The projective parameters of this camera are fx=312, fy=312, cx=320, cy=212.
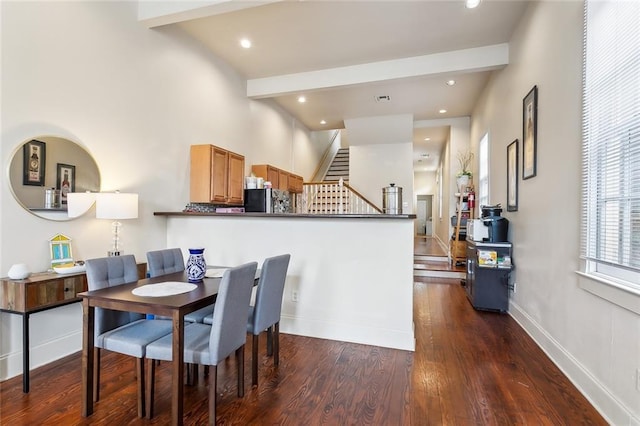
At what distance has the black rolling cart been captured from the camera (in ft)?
13.1

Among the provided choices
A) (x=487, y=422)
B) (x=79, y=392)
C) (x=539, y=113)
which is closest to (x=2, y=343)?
(x=79, y=392)

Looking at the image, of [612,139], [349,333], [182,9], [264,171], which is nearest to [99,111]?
[182,9]

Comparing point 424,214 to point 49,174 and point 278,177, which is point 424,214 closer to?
point 278,177

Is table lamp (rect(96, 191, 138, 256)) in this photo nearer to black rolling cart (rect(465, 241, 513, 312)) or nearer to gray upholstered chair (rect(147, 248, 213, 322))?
gray upholstered chair (rect(147, 248, 213, 322))

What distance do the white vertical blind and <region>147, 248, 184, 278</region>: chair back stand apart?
10.9 ft

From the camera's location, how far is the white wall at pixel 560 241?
6.26 ft

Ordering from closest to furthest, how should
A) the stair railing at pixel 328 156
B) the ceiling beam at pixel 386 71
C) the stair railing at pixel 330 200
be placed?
the ceiling beam at pixel 386 71, the stair railing at pixel 330 200, the stair railing at pixel 328 156

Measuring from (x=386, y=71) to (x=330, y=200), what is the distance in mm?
3300

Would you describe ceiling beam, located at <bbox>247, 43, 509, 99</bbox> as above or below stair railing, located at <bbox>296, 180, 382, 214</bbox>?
above

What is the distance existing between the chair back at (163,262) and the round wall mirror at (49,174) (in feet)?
3.08

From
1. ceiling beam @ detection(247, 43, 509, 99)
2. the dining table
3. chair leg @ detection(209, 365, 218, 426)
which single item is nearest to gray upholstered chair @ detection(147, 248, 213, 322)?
the dining table

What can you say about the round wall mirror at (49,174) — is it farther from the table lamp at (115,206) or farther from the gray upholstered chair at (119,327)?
the gray upholstered chair at (119,327)

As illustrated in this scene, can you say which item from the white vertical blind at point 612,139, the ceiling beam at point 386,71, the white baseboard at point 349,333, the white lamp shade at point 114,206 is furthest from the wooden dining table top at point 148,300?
the ceiling beam at point 386,71

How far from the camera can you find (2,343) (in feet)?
7.80
